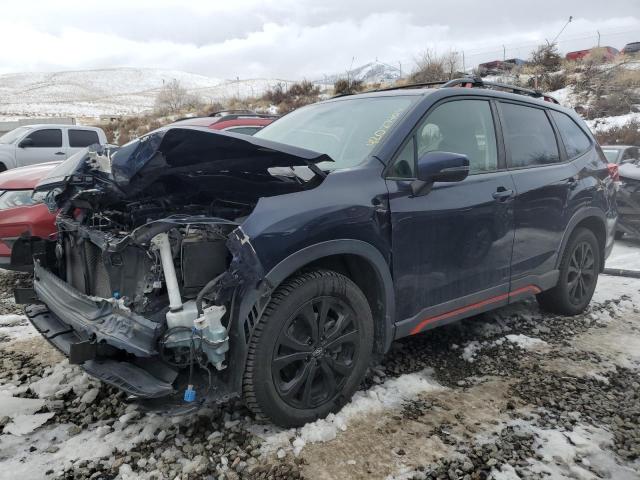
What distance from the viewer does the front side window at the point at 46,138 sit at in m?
12.6

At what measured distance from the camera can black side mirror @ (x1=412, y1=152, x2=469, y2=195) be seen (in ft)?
9.21

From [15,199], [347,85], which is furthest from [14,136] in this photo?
[347,85]

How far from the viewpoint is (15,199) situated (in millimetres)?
4852

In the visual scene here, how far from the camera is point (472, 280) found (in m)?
3.33

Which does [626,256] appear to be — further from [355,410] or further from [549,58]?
[549,58]

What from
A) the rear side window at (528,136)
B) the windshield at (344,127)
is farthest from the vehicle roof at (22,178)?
the rear side window at (528,136)

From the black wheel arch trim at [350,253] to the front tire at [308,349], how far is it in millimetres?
106

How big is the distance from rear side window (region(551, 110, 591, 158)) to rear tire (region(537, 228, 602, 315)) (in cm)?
71

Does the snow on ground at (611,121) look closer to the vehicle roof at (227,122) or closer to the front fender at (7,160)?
the vehicle roof at (227,122)

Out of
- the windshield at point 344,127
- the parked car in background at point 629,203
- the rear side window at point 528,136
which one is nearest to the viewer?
the windshield at point 344,127

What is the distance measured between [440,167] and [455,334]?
1775mm

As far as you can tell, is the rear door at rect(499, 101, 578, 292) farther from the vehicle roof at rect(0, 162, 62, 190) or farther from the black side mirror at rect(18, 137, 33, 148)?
the black side mirror at rect(18, 137, 33, 148)

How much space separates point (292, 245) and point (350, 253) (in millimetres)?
372

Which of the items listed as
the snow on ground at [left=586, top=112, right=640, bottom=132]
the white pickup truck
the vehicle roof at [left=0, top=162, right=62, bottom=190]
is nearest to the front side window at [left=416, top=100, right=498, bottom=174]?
the vehicle roof at [left=0, top=162, right=62, bottom=190]
